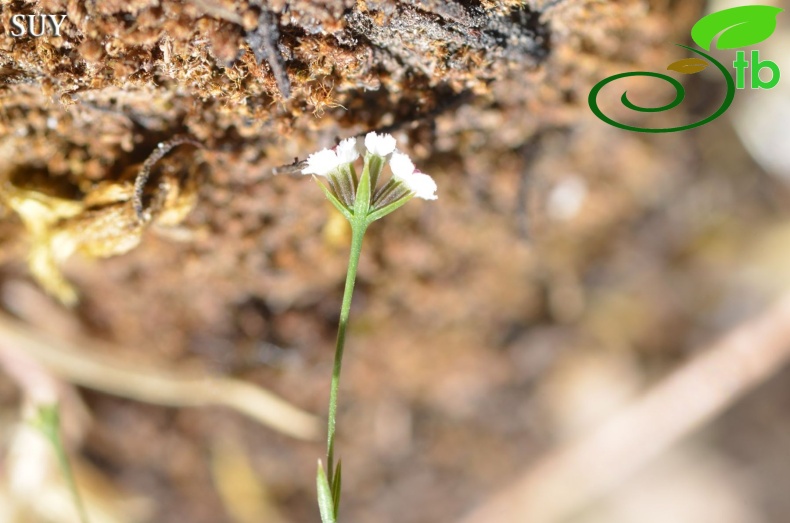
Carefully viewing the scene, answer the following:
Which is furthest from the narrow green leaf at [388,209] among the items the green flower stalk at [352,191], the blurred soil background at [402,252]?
the blurred soil background at [402,252]

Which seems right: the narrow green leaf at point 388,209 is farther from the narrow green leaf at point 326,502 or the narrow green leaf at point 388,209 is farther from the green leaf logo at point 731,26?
the green leaf logo at point 731,26

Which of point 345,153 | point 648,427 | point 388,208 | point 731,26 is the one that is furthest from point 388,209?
point 648,427

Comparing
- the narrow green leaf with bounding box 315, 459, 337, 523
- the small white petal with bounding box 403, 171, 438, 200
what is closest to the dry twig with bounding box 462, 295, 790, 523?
the narrow green leaf with bounding box 315, 459, 337, 523

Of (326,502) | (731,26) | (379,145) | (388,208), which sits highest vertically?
(731,26)

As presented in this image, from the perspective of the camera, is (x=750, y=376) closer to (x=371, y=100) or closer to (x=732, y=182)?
(x=732, y=182)

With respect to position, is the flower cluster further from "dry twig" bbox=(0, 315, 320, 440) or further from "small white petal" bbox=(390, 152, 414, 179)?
"dry twig" bbox=(0, 315, 320, 440)

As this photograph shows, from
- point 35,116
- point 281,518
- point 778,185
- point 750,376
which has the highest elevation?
point 778,185

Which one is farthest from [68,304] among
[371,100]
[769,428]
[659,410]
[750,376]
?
[769,428]

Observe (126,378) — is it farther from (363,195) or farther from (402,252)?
(363,195)
